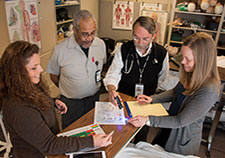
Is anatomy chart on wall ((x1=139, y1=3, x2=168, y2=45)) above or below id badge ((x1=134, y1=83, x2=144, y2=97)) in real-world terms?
above

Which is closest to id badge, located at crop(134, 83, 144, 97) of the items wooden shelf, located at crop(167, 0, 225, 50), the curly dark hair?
the curly dark hair

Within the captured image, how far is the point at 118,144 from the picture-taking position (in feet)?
3.95

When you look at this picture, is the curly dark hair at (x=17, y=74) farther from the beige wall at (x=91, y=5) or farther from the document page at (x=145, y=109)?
the beige wall at (x=91, y=5)

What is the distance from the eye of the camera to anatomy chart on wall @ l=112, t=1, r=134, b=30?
439 centimetres

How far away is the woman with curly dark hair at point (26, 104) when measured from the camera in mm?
995

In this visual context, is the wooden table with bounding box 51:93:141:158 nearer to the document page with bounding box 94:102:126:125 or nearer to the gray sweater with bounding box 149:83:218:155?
the document page with bounding box 94:102:126:125

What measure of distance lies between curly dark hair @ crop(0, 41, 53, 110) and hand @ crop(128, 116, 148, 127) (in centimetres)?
65

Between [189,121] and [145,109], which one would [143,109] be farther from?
[189,121]

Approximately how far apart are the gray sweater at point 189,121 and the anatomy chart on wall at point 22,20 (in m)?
2.05

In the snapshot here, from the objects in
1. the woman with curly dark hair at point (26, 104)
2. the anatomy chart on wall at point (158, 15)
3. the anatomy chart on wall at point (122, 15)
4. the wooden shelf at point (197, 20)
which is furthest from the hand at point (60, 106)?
the anatomy chart on wall at point (122, 15)

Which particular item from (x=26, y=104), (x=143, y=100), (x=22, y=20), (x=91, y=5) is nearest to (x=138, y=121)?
(x=143, y=100)

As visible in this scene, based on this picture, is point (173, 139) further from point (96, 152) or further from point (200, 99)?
point (96, 152)

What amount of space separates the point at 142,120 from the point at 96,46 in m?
0.94

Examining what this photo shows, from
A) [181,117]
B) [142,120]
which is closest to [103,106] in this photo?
[142,120]
